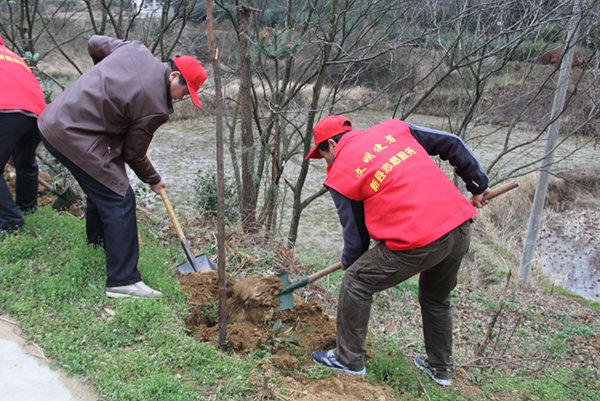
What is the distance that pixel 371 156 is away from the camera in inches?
117

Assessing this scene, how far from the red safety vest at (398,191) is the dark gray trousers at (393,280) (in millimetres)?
106

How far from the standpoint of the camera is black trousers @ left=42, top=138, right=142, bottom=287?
137 inches

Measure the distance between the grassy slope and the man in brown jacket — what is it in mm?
292

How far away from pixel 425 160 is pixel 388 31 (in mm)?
4699

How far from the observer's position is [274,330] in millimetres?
3520

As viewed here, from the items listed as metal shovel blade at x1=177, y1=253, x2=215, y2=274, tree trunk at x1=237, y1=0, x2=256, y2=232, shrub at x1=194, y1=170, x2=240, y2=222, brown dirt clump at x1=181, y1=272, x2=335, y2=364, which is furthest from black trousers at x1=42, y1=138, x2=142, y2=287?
shrub at x1=194, y1=170, x2=240, y2=222

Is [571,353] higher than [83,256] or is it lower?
lower

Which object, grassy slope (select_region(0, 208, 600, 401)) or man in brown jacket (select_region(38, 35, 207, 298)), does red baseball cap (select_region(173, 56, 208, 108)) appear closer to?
man in brown jacket (select_region(38, 35, 207, 298))

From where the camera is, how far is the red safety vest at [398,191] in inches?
114

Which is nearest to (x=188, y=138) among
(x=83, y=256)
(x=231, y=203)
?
(x=231, y=203)

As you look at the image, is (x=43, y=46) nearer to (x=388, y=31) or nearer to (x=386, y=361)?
(x=388, y=31)

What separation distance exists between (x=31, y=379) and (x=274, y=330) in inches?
61.0

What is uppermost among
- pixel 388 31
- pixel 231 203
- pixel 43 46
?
pixel 388 31

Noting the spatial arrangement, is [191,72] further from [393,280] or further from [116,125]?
[393,280]
